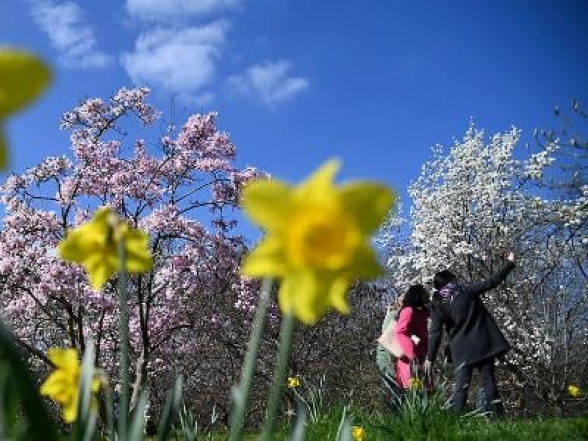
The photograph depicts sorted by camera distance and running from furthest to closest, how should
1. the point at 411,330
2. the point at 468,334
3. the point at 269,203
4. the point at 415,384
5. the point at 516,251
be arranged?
the point at 516,251
the point at 411,330
the point at 468,334
the point at 415,384
the point at 269,203

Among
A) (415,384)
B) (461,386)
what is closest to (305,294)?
(415,384)

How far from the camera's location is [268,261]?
98cm

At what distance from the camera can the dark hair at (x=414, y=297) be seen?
689 cm

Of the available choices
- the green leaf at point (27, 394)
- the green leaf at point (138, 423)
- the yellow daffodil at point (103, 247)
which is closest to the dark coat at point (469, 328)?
the yellow daffodil at point (103, 247)

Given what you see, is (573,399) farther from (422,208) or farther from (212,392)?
(212,392)

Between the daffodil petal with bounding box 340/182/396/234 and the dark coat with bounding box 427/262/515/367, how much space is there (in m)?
5.79

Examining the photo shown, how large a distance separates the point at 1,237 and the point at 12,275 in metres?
0.73

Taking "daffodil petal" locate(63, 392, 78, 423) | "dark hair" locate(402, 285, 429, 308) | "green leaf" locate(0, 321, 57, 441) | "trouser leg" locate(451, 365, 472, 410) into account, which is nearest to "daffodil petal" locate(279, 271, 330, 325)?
"green leaf" locate(0, 321, 57, 441)

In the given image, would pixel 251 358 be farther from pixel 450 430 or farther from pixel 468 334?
pixel 468 334

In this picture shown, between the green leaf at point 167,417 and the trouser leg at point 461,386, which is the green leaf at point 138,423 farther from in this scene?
the trouser leg at point 461,386

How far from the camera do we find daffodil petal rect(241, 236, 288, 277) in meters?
0.96

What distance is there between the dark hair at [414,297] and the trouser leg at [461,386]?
807 mm

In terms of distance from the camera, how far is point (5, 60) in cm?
65

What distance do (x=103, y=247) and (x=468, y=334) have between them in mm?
5826
